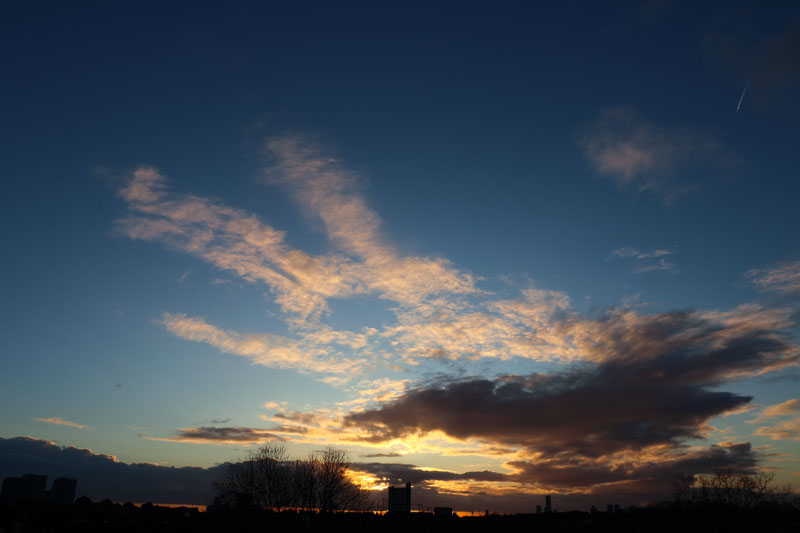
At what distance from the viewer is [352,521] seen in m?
80.5

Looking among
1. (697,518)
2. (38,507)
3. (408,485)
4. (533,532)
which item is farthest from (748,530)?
(408,485)

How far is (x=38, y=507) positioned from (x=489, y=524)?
231 ft

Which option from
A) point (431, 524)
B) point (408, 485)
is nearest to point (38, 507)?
point (431, 524)

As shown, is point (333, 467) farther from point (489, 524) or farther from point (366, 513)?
point (489, 524)

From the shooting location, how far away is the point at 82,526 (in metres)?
42.7

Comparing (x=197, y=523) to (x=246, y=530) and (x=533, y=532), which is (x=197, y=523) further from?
(x=533, y=532)

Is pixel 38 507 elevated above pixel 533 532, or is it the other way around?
pixel 38 507

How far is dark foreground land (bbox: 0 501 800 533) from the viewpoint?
42062mm

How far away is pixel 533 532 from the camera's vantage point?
79.1 m

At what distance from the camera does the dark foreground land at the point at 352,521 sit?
42.1 meters

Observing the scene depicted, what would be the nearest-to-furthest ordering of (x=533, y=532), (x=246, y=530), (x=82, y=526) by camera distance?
(x=82, y=526) < (x=246, y=530) < (x=533, y=532)

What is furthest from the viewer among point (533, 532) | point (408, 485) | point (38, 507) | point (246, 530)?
point (408, 485)

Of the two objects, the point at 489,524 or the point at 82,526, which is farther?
the point at 489,524

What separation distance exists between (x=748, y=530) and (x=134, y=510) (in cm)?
7132
